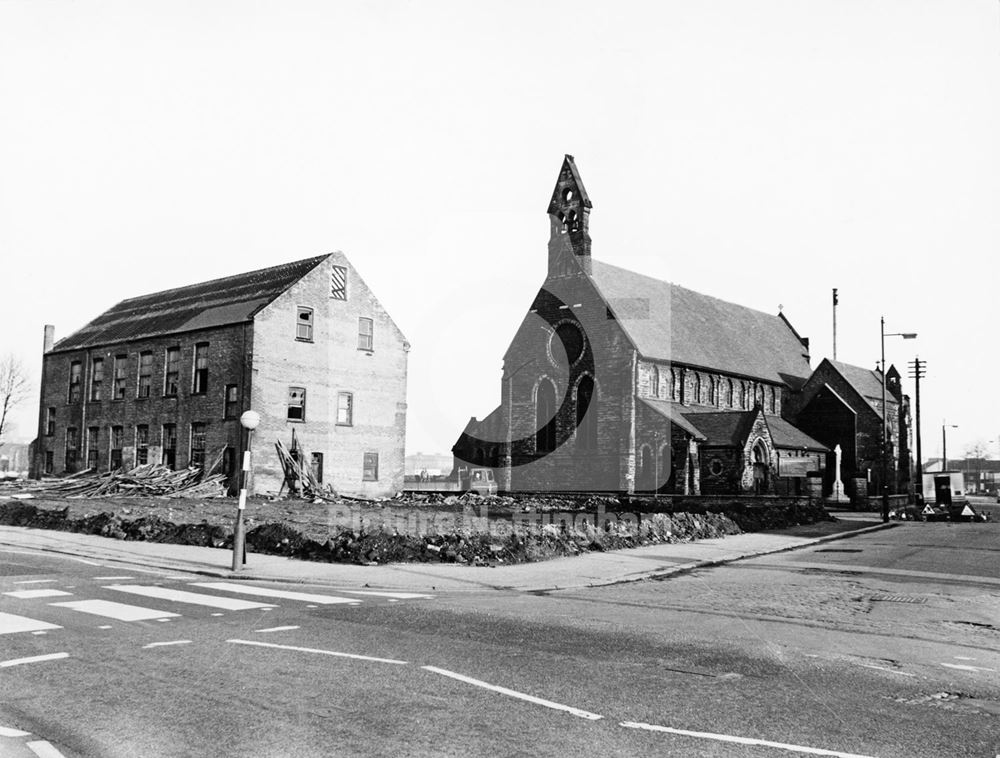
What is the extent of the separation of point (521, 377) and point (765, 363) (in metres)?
21.2

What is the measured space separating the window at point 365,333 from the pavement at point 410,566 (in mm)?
21376

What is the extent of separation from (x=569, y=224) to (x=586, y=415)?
13.4 meters

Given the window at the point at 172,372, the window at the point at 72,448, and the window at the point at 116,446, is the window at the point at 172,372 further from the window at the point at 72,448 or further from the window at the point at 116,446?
the window at the point at 72,448

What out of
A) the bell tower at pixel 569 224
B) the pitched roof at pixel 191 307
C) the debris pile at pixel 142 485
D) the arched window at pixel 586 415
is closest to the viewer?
the debris pile at pixel 142 485

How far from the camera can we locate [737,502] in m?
45.2

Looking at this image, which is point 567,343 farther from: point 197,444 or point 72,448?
point 72,448

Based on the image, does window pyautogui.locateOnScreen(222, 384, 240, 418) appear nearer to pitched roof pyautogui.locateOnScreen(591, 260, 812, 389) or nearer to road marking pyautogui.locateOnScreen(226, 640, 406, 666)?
pitched roof pyautogui.locateOnScreen(591, 260, 812, 389)

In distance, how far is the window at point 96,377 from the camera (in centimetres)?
4641

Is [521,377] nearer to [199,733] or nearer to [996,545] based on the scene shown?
[996,545]

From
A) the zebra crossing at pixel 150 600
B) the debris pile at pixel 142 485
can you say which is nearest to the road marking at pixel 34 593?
the zebra crossing at pixel 150 600

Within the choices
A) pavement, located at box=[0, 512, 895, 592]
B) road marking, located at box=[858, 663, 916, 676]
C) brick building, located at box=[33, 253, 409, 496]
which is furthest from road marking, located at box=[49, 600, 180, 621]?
brick building, located at box=[33, 253, 409, 496]

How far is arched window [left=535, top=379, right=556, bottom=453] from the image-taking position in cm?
5584

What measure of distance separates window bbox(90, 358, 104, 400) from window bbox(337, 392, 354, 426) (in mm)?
14231

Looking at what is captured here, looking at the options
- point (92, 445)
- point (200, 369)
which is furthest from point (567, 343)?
point (92, 445)
